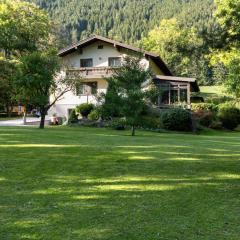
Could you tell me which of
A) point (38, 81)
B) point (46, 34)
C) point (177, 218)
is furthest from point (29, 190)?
point (46, 34)

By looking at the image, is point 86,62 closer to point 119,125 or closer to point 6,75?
point 6,75

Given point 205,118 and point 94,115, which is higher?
point 94,115

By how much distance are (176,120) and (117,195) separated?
87.7 feet

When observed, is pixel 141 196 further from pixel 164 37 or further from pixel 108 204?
pixel 164 37

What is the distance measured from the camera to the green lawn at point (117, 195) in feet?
21.1

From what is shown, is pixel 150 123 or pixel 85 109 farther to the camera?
pixel 85 109

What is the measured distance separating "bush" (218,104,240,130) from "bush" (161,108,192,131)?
17.9ft

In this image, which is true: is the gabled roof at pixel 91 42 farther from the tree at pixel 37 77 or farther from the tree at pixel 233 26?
the tree at pixel 233 26

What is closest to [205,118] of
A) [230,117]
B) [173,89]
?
[230,117]

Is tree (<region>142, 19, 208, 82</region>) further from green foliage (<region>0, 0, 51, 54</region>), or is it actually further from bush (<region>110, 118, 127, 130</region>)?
bush (<region>110, 118, 127, 130</region>)

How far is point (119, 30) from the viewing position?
185875 mm

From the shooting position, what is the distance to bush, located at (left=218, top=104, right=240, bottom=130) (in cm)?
3922

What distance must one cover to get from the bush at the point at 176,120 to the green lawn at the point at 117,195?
70.2 ft

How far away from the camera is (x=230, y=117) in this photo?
3922 centimetres
